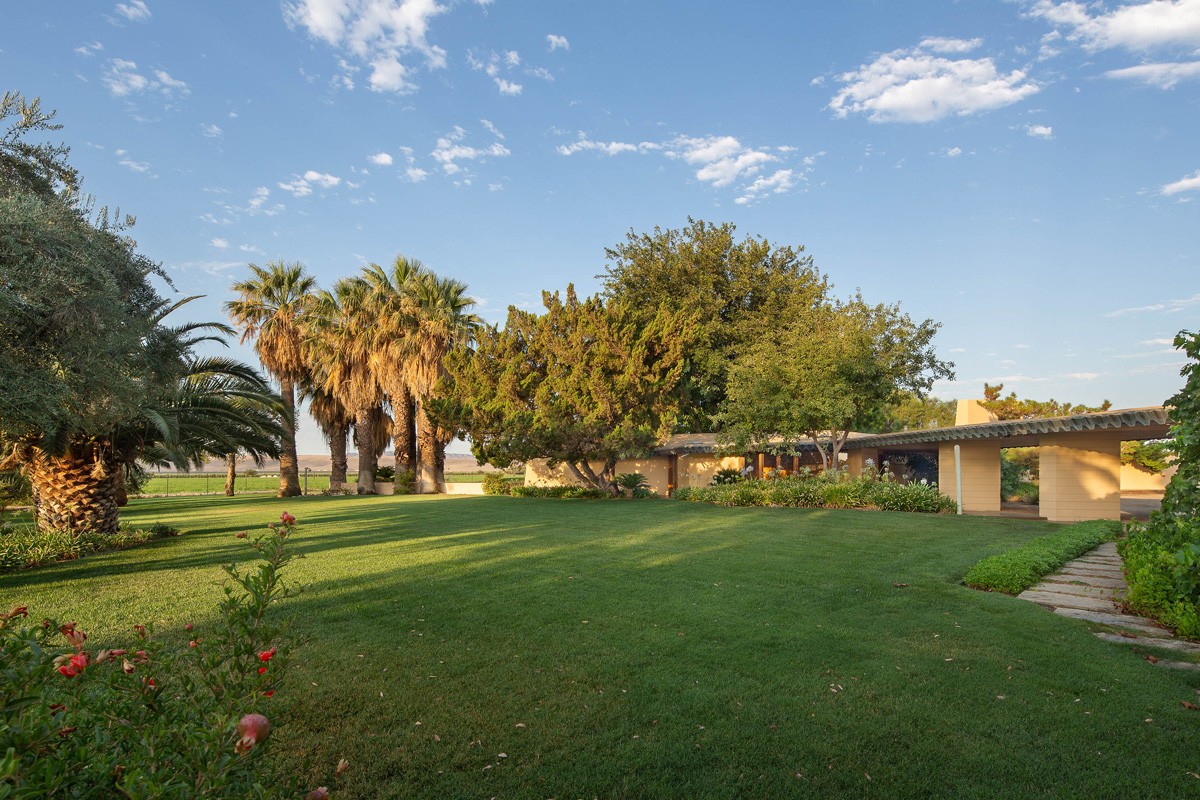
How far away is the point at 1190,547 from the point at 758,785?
4.12 meters

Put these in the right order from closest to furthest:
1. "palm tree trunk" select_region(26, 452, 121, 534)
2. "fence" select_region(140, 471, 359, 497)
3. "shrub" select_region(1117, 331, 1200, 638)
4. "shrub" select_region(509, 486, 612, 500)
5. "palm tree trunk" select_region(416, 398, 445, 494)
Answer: "shrub" select_region(1117, 331, 1200, 638)
"palm tree trunk" select_region(26, 452, 121, 534)
"shrub" select_region(509, 486, 612, 500)
"palm tree trunk" select_region(416, 398, 445, 494)
"fence" select_region(140, 471, 359, 497)

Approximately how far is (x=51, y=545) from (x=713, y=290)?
81.1 ft

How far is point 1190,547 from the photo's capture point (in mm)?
4906

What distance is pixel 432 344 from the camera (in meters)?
28.4

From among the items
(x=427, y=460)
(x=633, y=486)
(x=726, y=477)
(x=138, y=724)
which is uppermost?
(x=138, y=724)

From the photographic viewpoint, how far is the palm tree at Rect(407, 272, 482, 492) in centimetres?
2830

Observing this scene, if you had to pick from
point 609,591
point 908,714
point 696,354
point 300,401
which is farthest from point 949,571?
point 300,401

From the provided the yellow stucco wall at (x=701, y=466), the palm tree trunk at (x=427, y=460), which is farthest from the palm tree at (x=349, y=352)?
the yellow stucco wall at (x=701, y=466)

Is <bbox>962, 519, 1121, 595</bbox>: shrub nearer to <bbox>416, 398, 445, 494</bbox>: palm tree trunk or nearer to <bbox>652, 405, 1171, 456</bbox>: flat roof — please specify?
<bbox>652, 405, 1171, 456</bbox>: flat roof

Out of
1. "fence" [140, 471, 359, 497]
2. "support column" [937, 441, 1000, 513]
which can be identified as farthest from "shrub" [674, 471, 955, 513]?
"fence" [140, 471, 359, 497]

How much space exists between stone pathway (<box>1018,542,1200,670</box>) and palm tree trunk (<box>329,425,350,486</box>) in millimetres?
30164

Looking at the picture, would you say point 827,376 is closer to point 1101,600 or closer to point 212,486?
point 1101,600

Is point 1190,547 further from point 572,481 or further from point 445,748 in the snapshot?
point 572,481

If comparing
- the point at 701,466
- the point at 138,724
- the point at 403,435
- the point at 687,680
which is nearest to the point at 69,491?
the point at 687,680
